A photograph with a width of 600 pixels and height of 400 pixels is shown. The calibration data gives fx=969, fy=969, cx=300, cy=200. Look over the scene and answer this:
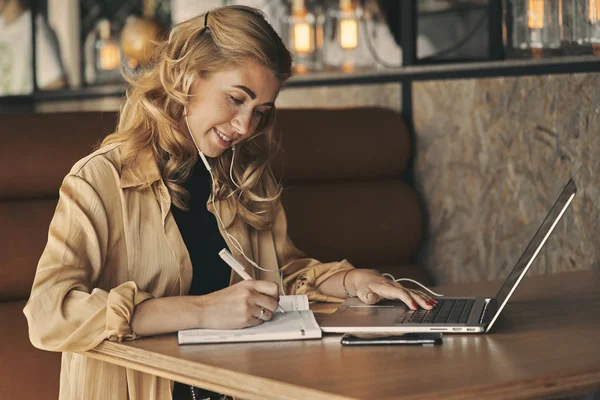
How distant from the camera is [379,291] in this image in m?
1.79

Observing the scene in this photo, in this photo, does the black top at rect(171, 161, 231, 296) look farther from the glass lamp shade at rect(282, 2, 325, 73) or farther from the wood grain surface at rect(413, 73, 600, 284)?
the glass lamp shade at rect(282, 2, 325, 73)

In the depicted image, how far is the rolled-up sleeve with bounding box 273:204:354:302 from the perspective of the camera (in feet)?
6.39

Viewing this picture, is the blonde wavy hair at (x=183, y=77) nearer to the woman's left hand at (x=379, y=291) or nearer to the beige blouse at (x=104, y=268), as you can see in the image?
the beige blouse at (x=104, y=268)

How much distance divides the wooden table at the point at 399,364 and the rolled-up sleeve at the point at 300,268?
1.37 ft

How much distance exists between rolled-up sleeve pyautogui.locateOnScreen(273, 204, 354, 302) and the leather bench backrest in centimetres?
48

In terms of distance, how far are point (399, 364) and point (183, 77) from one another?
742 millimetres

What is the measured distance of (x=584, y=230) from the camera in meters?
2.48

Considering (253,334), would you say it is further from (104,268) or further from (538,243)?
(538,243)

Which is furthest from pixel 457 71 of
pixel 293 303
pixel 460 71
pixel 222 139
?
pixel 293 303

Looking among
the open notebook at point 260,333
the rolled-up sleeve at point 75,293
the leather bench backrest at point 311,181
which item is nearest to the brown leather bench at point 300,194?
the leather bench backrest at point 311,181

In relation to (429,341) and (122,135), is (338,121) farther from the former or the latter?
(429,341)

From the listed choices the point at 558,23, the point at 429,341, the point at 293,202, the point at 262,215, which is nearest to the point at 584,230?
the point at 558,23

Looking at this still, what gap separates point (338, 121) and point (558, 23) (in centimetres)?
68

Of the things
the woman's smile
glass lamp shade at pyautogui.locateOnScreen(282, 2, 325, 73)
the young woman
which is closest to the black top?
the young woman
